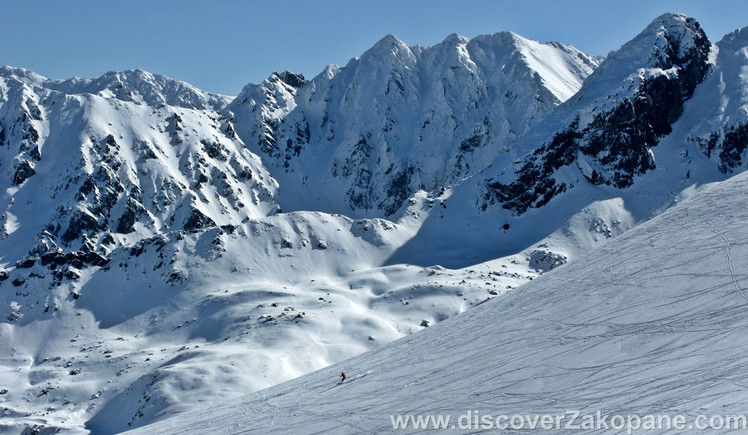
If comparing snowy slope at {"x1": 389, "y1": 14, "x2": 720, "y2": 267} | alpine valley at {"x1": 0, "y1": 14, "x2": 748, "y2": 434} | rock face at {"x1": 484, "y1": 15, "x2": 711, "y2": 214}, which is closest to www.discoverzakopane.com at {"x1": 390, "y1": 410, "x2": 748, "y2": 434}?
alpine valley at {"x1": 0, "y1": 14, "x2": 748, "y2": 434}

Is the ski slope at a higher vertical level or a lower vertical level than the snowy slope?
lower

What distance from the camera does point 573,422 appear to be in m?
25.9

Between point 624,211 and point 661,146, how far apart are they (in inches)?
958

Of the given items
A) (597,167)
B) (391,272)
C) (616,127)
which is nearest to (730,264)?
(391,272)

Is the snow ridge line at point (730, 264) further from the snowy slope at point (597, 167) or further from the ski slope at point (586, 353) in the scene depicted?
the snowy slope at point (597, 167)

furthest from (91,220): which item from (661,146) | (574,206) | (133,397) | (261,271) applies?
(661,146)

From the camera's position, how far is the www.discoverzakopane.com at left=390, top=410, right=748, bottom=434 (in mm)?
22328

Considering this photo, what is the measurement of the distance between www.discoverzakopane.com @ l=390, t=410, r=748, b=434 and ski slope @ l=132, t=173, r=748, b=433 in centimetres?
25

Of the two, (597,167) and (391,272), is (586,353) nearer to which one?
(391,272)

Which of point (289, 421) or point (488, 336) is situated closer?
point (289, 421)

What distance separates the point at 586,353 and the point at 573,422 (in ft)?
19.9

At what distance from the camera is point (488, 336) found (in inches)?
1571

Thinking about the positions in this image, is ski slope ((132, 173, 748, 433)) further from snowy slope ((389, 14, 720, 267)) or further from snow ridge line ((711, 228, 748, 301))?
snowy slope ((389, 14, 720, 267))

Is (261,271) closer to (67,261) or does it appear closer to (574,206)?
(67,261)
